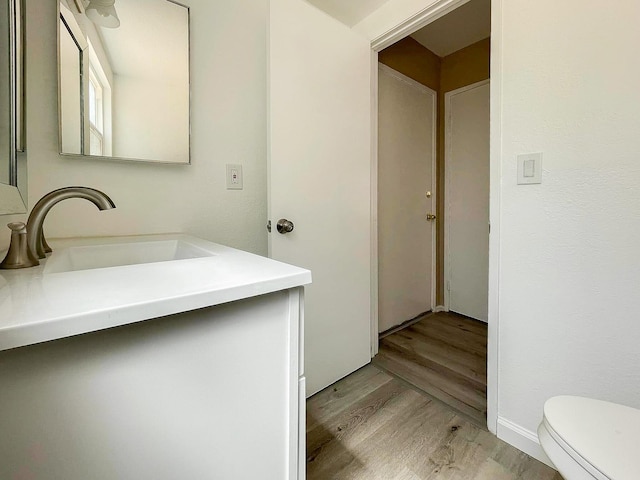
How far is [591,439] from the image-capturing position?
606 millimetres

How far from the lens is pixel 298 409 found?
608mm

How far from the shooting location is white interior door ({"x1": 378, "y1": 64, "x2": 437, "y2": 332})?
220 cm

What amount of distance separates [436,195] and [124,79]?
7.89 feet

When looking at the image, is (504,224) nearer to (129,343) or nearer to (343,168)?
(343,168)

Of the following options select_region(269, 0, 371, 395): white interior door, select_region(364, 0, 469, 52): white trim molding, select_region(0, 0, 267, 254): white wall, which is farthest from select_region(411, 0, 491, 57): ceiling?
select_region(0, 0, 267, 254): white wall

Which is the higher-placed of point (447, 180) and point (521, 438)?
point (447, 180)

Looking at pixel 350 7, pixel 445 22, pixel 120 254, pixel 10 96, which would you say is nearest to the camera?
pixel 10 96

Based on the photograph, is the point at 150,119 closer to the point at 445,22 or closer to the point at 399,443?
the point at 399,443

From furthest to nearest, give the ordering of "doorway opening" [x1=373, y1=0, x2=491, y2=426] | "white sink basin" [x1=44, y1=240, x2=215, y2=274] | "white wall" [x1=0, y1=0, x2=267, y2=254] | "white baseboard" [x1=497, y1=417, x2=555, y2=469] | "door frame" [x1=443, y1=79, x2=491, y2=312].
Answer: "door frame" [x1=443, y1=79, x2=491, y2=312] < "doorway opening" [x1=373, y1=0, x2=491, y2=426] < "white baseboard" [x1=497, y1=417, x2=555, y2=469] < "white wall" [x1=0, y1=0, x2=267, y2=254] < "white sink basin" [x1=44, y1=240, x2=215, y2=274]

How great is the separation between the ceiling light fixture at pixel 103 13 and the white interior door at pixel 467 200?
7.92 feet

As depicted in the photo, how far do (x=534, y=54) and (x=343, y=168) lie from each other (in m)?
0.89

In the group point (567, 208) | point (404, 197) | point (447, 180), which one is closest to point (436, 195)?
point (447, 180)

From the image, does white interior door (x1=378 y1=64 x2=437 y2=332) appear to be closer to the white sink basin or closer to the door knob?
the door knob

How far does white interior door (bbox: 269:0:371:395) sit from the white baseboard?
0.75 metres
